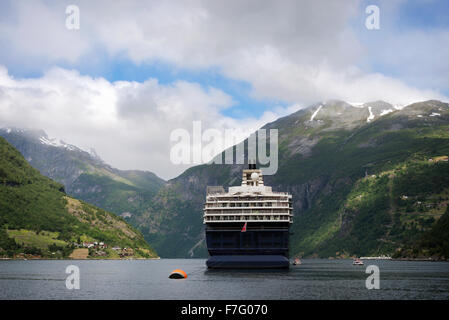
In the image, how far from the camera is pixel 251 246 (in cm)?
14688

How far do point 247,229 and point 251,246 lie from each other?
5938mm

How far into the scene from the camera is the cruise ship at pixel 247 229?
147250 mm

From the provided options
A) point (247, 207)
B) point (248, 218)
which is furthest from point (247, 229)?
point (247, 207)

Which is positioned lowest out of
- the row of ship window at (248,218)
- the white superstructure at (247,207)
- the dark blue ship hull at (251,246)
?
the dark blue ship hull at (251,246)

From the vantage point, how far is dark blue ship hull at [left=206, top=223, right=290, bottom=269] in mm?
146875

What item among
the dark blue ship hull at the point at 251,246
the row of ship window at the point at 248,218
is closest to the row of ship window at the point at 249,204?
the row of ship window at the point at 248,218

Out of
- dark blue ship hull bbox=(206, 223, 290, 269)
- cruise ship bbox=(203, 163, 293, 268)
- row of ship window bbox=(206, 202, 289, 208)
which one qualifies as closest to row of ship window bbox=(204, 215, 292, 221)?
cruise ship bbox=(203, 163, 293, 268)

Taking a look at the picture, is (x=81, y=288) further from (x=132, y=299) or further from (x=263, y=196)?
(x=263, y=196)

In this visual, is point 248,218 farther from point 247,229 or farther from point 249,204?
point 249,204

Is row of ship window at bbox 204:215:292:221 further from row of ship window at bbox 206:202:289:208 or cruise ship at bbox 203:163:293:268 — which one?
row of ship window at bbox 206:202:289:208

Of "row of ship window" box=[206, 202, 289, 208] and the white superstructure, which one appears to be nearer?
the white superstructure

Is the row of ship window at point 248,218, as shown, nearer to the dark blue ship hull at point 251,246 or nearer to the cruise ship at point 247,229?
the cruise ship at point 247,229
